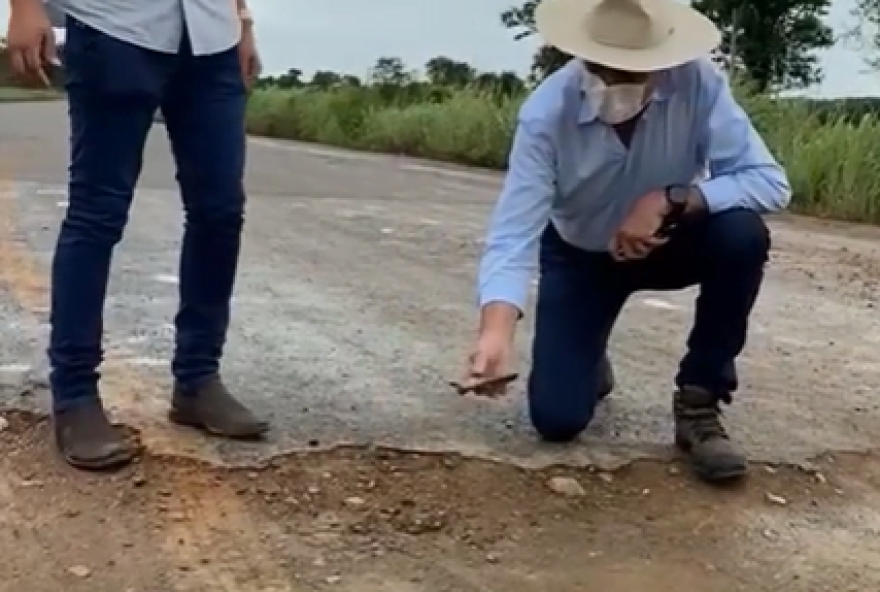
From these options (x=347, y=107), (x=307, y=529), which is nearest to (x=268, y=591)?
(x=307, y=529)

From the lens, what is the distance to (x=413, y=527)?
2.70 metres

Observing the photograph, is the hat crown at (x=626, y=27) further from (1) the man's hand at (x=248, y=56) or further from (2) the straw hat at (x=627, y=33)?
(1) the man's hand at (x=248, y=56)

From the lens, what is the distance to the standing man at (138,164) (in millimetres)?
2760

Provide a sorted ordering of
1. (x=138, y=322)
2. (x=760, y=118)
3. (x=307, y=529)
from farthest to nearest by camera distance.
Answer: (x=760, y=118)
(x=138, y=322)
(x=307, y=529)

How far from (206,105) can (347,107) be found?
2002 cm

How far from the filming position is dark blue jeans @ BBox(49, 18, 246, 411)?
2773mm

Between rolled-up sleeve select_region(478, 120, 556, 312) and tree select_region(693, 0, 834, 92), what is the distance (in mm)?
18896

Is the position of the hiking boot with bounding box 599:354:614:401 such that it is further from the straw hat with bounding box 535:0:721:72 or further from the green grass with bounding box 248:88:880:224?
the green grass with bounding box 248:88:880:224

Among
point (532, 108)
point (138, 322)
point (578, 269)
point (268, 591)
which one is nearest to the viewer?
point (268, 591)

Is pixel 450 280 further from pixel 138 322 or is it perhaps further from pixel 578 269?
pixel 578 269

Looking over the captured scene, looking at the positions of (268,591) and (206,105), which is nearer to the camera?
(268,591)

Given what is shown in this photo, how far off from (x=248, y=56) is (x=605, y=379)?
1.14m

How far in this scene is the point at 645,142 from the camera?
3.13m

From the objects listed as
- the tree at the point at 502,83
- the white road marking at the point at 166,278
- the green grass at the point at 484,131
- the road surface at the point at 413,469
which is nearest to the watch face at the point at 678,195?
the road surface at the point at 413,469
